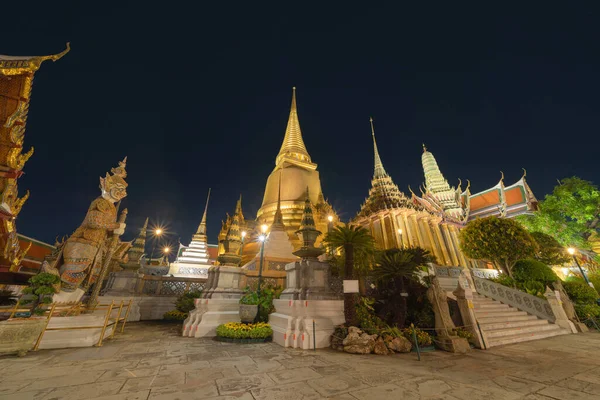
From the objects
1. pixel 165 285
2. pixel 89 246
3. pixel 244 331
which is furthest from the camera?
pixel 165 285

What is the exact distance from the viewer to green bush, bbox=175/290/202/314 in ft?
37.4

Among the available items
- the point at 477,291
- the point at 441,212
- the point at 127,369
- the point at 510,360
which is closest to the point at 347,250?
the point at 510,360

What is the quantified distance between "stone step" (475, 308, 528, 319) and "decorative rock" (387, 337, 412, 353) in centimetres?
559

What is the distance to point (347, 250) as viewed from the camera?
8.13m

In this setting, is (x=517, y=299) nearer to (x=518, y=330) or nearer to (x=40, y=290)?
(x=518, y=330)

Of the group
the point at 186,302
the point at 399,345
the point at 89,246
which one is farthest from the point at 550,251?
the point at 89,246

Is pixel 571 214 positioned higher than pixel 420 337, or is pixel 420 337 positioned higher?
pixel 571 214

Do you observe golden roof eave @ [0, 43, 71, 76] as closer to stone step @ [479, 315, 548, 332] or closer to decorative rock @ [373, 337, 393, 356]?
decorative rock @ [373, 337, 393, 356]

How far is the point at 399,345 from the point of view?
261 inches

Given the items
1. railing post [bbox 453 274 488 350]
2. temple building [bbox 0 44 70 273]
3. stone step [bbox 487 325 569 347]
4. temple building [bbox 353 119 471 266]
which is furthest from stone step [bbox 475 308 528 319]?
temple building [bbox 0 44 70 273]

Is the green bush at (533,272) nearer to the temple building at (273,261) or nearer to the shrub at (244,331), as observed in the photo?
the temple building at (273,261)

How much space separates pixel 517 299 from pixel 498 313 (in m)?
2.89

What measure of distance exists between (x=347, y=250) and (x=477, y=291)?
35.9 ft

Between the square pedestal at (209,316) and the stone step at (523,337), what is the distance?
9014 mm
